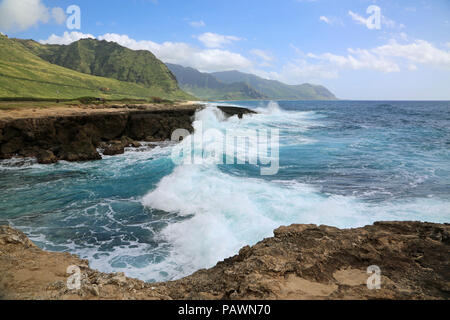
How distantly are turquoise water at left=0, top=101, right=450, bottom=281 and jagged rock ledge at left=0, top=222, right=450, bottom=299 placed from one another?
2.89 m

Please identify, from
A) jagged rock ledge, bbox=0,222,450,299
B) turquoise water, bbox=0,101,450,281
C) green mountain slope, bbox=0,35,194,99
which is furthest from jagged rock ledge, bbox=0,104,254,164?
green mountain slope, bbox=0,35,194,99

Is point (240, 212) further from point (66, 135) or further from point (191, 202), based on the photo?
point (66, 135)

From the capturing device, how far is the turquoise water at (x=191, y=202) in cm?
874

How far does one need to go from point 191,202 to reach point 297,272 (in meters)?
8.60

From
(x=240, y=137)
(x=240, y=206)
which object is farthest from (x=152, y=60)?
(x=240, y=206)

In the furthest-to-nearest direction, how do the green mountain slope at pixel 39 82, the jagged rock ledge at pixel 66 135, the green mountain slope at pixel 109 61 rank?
the green mountain slope at pixel 109 61 < the green mountain slope at pixel 39 82 < the jagged rock ledge at pixel 66 135

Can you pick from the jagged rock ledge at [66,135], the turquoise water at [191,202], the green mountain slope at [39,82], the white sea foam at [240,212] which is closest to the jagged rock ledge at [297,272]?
the turquoise water at [191,202]

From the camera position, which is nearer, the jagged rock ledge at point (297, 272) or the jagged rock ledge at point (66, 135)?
the jagged rock ledge at point (297, 272)

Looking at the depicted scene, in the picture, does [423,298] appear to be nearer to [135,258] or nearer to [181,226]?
[135,258]

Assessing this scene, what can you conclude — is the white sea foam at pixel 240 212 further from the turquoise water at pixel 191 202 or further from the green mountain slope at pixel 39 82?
the green mountain slope at pixel 39 82

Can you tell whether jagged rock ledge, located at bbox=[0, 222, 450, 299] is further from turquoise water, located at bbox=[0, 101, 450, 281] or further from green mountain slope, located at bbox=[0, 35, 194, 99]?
green mountain slope, located at bbox=[0, 35, 194, 99]

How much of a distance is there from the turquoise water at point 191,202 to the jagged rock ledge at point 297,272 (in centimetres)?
289
